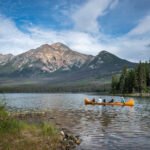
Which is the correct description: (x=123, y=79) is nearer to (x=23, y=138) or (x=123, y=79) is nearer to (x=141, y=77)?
(x=141, y=77)

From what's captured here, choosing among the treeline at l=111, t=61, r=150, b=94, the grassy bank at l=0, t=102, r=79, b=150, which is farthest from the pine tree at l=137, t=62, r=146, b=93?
the grassy bank at l=0, t=102, r=79, b=150

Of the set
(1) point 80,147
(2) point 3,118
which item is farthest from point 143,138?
(2) point 3,118

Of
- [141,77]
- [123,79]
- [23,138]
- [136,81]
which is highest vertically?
[141,77]

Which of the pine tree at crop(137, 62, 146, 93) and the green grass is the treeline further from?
the green grass

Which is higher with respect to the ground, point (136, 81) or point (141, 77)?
point (141, 77)

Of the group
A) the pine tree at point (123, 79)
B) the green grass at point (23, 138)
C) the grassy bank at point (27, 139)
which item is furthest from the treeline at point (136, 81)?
the green grass at point (23, 138)

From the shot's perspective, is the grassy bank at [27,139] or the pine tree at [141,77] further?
the pine tree at [141,77]

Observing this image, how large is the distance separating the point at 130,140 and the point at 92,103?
41156 millimetres

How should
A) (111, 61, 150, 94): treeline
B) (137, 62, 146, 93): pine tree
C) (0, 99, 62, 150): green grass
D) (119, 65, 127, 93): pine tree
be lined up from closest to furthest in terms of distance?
(0, 99, 62, 150): green grass
(137, 62, 146, 93): pine tree
(111, 61, 150, 94): treeline
(119, 65, 127, 93): pine tree

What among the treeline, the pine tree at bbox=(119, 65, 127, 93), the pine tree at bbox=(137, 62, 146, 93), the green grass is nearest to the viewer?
the green grass

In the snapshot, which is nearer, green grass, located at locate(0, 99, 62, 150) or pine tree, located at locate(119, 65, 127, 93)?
green grass, located at locate(0, 99, 62, 150)

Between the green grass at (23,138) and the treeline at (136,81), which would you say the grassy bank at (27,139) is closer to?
the green grass at (23,138)

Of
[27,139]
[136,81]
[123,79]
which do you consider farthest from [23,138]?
[123,79]

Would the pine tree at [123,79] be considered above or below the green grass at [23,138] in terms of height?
above
